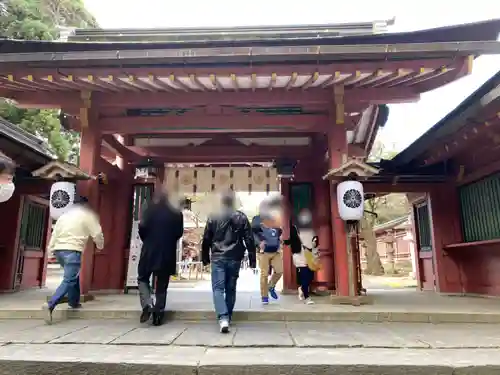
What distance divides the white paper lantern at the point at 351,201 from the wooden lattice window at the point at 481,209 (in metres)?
3.33

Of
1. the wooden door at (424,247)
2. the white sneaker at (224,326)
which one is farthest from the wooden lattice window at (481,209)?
the white sneaker at (224,326)

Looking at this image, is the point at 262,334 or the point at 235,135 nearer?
the point at 262,334

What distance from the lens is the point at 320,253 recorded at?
8.32m

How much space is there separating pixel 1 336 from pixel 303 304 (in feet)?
13.7

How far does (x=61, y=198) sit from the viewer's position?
611 centimetres

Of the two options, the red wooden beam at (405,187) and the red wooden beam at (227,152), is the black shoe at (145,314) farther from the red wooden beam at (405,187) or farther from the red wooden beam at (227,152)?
the red wooden beam at (405,187)

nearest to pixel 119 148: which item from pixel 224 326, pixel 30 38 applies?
pixel 224 326

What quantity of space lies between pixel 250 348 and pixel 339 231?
10.5 ft

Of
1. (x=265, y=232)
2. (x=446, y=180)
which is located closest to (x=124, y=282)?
(x=265, y=232)

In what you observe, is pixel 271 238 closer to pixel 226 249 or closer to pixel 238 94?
pixel 226 249

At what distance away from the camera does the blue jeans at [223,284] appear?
180 inches

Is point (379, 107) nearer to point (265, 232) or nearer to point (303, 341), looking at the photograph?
point (265, 232)

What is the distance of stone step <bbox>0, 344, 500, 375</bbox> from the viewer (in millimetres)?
3031

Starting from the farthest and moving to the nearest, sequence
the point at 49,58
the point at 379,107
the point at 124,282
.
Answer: the point at 124,282 → the point at 379,107 → the point at 49,58
